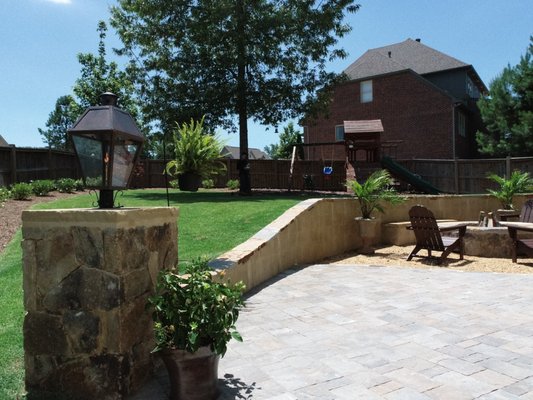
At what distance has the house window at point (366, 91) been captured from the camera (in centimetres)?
3157

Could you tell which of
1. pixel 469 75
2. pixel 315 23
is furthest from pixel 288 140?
pixel 315 23

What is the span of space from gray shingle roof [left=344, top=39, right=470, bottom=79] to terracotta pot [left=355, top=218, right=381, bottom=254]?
2344cm

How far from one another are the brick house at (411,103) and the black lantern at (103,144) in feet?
80.2

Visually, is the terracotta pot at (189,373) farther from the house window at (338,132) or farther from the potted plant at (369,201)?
the house window at (338,132)

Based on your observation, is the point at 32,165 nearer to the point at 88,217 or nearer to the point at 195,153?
the point at 195,153

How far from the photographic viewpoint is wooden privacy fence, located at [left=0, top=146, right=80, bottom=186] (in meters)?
15.9

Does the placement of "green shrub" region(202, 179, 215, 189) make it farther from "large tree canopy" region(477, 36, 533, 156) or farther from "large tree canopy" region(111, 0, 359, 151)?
"large tree canopy" region(477, 36, 533, 156)

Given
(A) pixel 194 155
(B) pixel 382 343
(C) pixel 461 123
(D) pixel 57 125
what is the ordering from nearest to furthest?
1. (B) pixel 382 343
2. (A) pixel 194 155
3. (C) pixel 461 123
4. (D) pixel 57 125

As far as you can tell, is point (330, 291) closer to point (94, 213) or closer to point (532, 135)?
point (94, 213)

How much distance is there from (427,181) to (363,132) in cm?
402

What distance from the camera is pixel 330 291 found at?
5844 millimetres

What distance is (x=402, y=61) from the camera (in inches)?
1298

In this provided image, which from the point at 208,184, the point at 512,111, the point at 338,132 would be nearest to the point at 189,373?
the point at 208,184

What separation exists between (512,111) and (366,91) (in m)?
9.78
